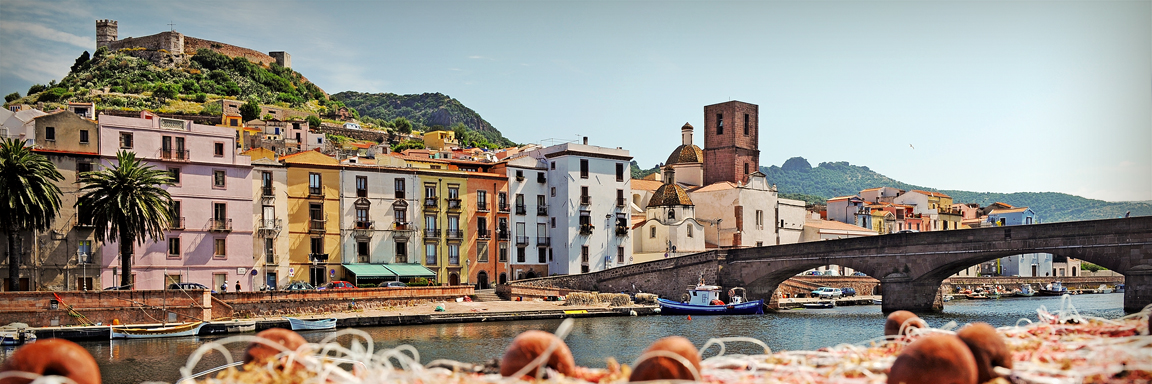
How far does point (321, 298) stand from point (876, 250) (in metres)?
35.2

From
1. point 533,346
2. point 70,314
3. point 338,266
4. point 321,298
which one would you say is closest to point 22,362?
point 533,346

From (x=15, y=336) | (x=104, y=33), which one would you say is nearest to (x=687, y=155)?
(x=15, y=336)

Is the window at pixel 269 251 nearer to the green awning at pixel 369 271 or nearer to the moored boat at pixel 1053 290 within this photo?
the green awning at pixel 369 271

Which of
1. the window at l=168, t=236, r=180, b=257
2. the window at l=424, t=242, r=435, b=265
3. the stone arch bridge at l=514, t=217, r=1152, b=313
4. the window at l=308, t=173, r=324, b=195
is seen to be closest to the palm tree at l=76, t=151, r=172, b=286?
the window at l=168, t=236, r=180, b=257

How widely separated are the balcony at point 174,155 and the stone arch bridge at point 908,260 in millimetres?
24399

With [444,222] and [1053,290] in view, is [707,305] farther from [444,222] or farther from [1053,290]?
[1053,290]

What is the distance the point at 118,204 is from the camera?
151 feet

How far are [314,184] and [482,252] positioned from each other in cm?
1365

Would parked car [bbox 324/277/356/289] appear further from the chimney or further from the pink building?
the chimney

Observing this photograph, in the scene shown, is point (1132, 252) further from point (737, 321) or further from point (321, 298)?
point (321, 298)

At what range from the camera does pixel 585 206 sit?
74125mm

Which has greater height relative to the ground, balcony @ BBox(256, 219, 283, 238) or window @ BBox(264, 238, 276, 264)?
balcony @ BBox(256, 219, 283, 238)

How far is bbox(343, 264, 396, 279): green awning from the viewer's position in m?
60.2

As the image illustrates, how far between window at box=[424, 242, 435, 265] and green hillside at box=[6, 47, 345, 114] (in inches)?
2832
